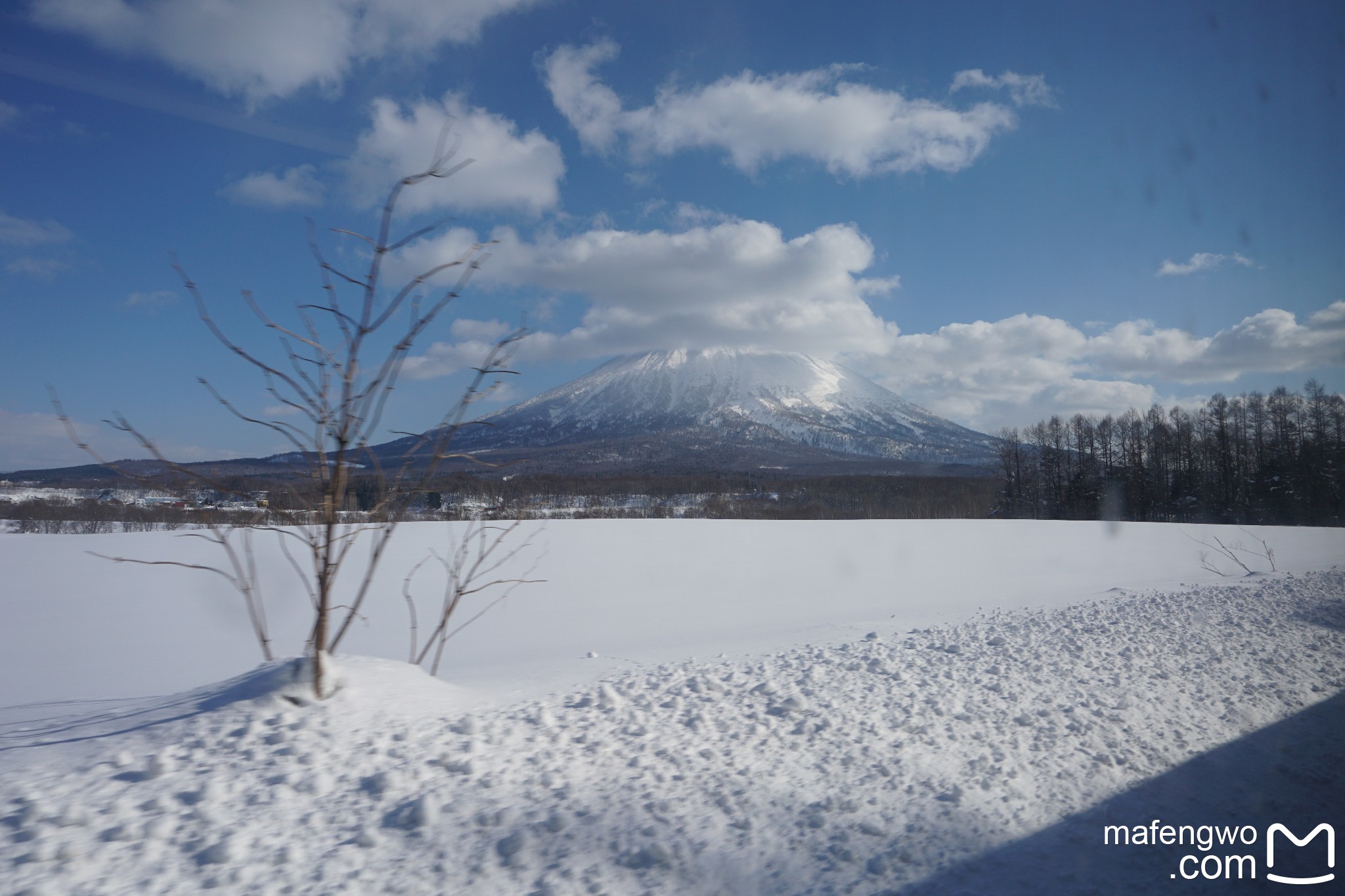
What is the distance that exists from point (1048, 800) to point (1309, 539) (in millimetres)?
15797

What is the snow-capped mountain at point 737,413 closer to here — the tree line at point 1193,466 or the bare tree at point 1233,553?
the tree line at point 1193,466

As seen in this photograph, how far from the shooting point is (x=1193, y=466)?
24.4 m

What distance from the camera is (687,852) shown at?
2205 mm

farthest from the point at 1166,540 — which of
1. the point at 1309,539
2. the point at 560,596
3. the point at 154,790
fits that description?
the point at 154,790

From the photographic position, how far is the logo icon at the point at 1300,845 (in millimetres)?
2213

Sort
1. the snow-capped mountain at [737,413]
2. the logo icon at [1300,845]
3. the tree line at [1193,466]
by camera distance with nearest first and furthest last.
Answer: the logo icon at [1300,845] → the tree line at [1193,466] → the snow-capped mountain at [737,413]

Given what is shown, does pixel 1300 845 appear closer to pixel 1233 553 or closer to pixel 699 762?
pixel 699 762

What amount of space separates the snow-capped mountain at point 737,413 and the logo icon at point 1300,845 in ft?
266

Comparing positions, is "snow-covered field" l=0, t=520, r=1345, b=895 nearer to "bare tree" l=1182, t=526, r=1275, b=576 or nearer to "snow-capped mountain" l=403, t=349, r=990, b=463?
"bare tree" l=1182, t=526, r=1275, b=576

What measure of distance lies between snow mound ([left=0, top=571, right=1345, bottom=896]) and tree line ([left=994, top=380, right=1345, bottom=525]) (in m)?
2.94

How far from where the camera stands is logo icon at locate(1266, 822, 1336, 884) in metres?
2.21

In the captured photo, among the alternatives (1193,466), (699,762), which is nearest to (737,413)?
(1193,466)

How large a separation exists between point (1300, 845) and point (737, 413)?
128546mm

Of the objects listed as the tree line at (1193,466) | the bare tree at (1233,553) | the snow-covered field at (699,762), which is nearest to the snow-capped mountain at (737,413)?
the tree line at (1193,466)
